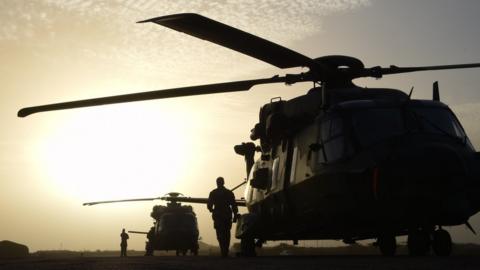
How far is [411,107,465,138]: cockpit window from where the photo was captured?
339 inches

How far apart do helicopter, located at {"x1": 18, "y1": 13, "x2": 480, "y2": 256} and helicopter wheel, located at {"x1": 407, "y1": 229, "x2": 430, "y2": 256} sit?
0.05 feet

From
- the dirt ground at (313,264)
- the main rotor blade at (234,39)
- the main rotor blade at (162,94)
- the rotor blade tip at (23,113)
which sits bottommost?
the dirt ground at (313,264)

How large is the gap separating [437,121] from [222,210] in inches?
231

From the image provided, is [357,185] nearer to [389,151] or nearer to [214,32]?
[389,151]

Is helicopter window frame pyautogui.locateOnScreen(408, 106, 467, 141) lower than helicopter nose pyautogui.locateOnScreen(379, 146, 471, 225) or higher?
higher

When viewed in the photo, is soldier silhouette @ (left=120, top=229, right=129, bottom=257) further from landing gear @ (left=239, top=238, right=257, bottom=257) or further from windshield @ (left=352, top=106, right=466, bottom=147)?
windshield @ (left=352, top=106, right=466, bottom=147)

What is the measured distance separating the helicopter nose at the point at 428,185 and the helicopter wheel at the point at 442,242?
2.97 feet

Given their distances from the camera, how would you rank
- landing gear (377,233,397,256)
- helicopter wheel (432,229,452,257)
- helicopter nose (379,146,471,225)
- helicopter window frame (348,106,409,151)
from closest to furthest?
helicopter nose (379,146,471,225) → helicopter window frame (348,106,409,151) → helicopter wheel (432,229,452,257) → landing gear (377,233,397,256)

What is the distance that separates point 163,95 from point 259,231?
12.6 ft

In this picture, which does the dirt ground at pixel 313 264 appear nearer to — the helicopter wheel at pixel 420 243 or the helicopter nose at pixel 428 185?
the helicopter nose at pixel 428 185

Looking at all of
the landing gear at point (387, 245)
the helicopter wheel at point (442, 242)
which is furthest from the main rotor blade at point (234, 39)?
the landing gear at point (387, 245)

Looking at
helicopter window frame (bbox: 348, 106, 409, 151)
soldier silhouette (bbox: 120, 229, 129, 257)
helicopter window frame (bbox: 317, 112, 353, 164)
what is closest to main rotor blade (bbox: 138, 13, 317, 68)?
helicopter window frame (bbox: 317, 112, 353, 164)

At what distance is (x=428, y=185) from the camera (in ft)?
24.3

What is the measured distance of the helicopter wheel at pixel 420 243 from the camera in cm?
859
